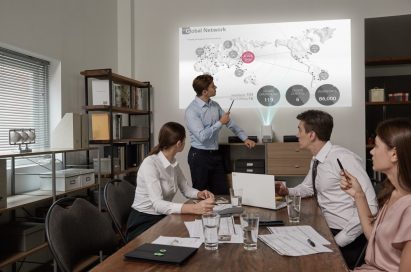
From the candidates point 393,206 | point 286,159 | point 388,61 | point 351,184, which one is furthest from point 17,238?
point 388,61

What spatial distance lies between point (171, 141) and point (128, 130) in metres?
2.10

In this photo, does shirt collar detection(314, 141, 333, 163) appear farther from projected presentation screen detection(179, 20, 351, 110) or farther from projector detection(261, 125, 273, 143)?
projected presentation screen detection(179, 20, 351, 110)

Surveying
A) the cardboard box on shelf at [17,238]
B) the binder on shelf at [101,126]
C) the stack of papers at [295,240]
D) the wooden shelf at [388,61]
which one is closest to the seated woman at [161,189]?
the stack of papers at [295,240]

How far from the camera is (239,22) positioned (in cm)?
448

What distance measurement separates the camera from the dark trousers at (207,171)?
3648 mm

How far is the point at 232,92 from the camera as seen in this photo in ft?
14.7

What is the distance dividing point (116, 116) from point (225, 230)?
103 inches

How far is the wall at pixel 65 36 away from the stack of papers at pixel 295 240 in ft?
8.11

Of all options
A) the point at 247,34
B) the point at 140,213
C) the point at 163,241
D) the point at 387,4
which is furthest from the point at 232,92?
the point at 163,241

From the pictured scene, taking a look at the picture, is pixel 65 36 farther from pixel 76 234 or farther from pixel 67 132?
pixel 76 234

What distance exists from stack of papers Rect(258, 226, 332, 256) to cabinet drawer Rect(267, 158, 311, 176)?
243cm

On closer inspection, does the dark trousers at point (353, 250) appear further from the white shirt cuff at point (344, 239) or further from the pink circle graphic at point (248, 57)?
the pink circle graphic at point (248, 57)

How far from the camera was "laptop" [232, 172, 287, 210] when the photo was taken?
199 cm

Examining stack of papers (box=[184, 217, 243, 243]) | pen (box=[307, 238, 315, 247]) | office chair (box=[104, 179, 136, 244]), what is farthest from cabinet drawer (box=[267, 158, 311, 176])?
pen (box=[307, 238, 315, 247])
